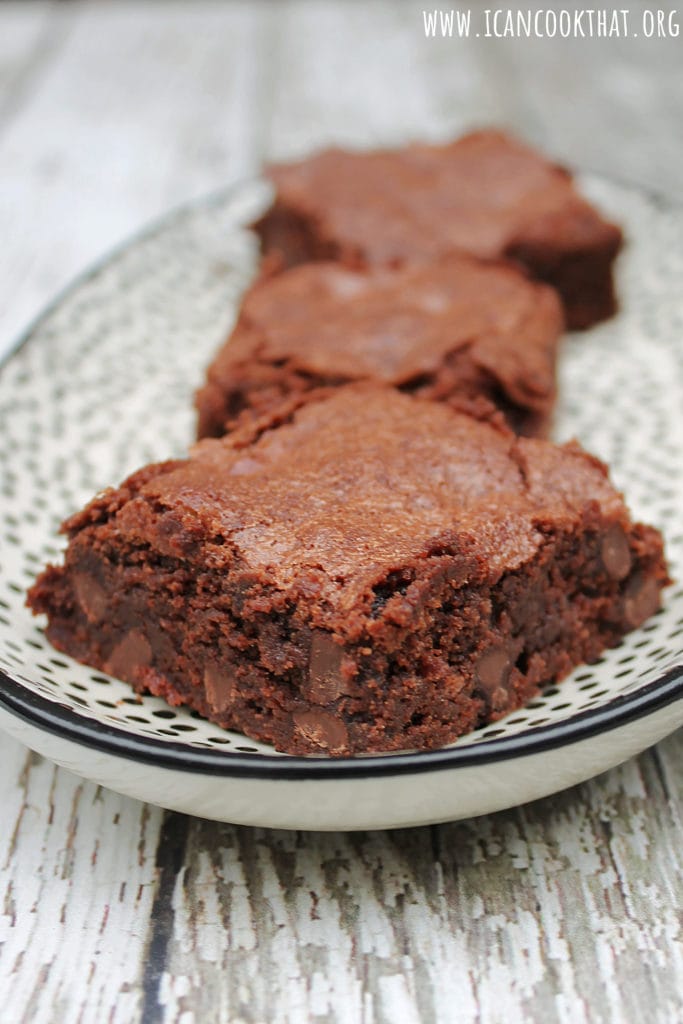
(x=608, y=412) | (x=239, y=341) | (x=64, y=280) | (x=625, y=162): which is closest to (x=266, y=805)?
(x=239, y=341)

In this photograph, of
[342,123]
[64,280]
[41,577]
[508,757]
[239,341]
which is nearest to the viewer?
[508,757]

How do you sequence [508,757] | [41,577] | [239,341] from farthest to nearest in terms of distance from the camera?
[239,341]
[41,577]
[508,757]

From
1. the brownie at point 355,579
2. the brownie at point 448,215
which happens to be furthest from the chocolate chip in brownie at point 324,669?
the brownie at point 448,215

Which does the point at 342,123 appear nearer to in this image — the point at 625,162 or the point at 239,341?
the point at 625,162

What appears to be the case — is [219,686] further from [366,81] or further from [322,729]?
[366,81]

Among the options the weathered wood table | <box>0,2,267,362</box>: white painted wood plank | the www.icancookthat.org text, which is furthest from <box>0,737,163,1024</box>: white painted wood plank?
the www.icancookthat.org text

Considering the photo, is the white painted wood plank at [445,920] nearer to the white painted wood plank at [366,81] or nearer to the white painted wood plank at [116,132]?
the white painted wood plank at [116,132]
